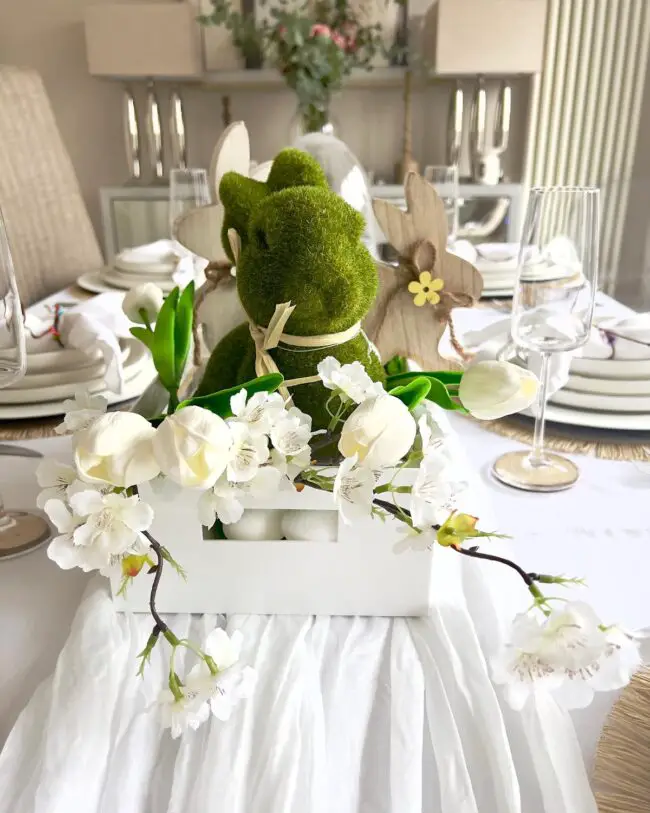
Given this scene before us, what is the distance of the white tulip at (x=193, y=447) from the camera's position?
1.02 feet

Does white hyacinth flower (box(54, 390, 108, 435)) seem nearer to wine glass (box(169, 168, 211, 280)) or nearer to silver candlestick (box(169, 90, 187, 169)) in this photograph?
wine glass (box(169, 168, 211, 280))

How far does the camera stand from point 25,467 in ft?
1.99

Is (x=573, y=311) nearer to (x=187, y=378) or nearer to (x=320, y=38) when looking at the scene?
(x=187, y=378)

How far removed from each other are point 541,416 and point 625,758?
30cm

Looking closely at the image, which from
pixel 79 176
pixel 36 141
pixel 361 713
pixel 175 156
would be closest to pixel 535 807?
pixel 361 713

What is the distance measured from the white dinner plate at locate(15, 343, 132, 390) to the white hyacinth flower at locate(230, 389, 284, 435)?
1.37 feet

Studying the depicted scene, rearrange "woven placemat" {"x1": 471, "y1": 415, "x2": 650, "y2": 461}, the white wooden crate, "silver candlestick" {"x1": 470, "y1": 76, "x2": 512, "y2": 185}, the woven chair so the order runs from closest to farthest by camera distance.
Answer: the white wooden crate → "woven placemat" {"x1": 471, "y1": 415, "x2": 650, "y2": 461} → the woven chair → "silver candlestick" {"x1": 470, "y1": 76, "x2": 512, "y2": 185}

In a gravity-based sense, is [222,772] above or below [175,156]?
below

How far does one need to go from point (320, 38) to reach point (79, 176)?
1335mm

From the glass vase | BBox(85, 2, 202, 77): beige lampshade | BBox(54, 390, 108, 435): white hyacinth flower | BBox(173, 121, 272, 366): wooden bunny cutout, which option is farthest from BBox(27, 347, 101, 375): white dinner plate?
BBox(85, 2, 202, 77): beige lampshade

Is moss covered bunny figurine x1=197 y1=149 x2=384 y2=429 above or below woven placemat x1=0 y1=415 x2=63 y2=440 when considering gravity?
above

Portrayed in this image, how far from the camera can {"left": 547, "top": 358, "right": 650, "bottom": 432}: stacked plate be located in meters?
0.66

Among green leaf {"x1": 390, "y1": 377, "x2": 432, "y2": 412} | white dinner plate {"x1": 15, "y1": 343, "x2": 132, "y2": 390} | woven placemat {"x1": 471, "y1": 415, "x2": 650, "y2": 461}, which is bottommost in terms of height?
woven placemat {"x1": 471, "y1": 415, "x2": 650, "y2": 461}

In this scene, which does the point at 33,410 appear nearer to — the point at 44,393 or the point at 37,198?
the point at 44,393
